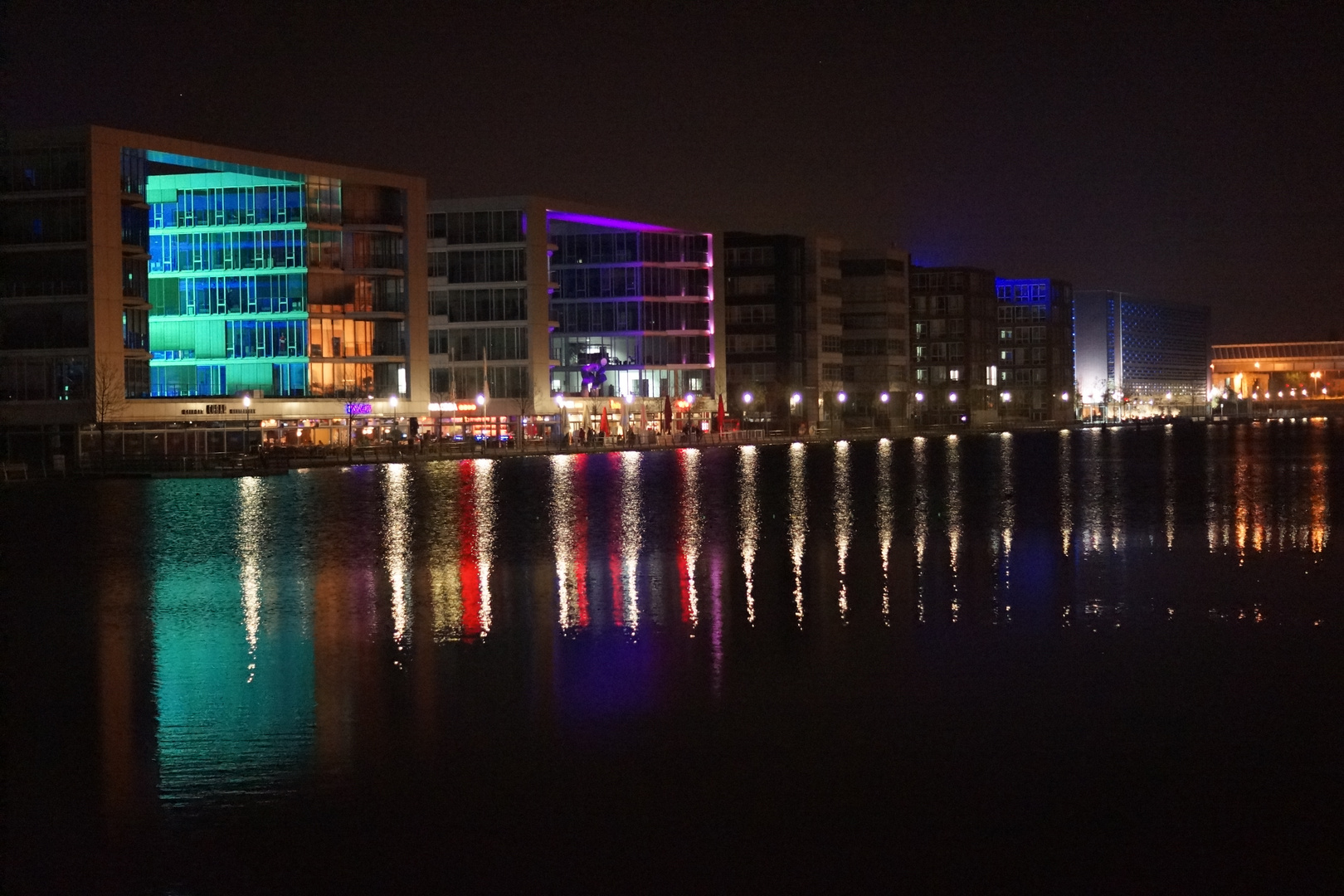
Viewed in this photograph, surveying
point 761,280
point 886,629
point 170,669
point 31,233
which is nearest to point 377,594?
point 170,669

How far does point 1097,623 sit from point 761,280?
12656cm

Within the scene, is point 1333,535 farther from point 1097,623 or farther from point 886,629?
point 886,629

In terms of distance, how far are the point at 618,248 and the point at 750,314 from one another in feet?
66.8

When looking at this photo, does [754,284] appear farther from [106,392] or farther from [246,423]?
[106,392]

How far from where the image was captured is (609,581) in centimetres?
2655

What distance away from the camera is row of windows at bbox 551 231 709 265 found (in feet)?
429

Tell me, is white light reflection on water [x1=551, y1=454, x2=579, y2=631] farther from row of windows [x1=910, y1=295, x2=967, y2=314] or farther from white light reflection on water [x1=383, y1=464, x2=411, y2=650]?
row of windows [x1=910, y1=295, x2=967, y2=314]

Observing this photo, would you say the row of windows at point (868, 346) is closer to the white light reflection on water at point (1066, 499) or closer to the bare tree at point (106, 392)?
the white light reflection on water at point (1066, 499)

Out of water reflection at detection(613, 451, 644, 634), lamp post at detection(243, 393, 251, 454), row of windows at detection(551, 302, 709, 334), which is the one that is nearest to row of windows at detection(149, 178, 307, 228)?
lamp post at detection(243, 393, 251, 454)

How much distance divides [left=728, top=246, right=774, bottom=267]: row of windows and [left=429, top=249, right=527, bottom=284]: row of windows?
34.4 meters

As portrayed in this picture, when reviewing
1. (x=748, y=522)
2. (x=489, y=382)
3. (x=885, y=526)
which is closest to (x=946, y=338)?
(x=489, y=382)

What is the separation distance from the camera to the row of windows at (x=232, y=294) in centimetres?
9831

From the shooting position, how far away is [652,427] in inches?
4916

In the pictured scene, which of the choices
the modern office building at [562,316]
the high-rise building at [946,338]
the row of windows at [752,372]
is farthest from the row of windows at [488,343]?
the high-rise building at [946,338]
